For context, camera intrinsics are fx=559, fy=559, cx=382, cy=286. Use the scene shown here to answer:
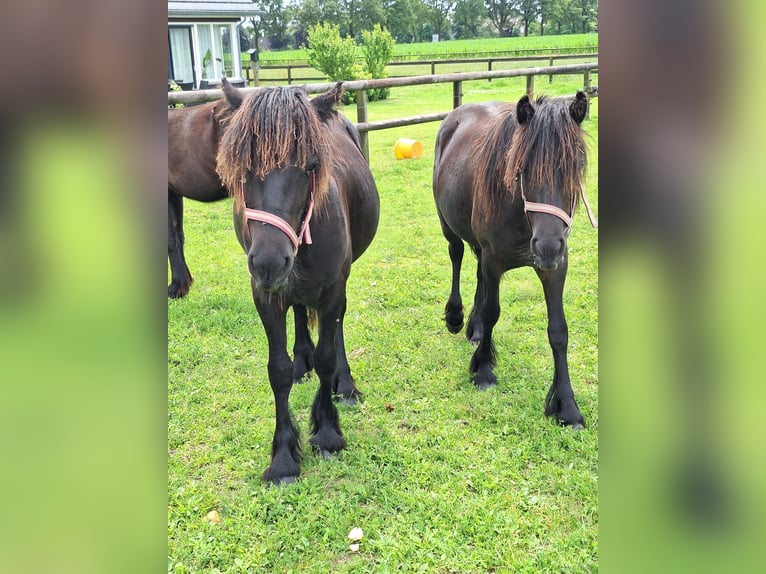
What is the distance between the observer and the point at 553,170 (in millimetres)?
2881

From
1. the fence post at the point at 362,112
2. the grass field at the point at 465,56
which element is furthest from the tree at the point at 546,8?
the grass field at the point at 465,56

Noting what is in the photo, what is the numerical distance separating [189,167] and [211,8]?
16.9 m

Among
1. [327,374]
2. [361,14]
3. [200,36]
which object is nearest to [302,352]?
[327,374]

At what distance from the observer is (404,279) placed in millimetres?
5742

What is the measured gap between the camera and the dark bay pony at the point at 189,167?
17.2 ft

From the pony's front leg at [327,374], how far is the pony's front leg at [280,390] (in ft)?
0.59

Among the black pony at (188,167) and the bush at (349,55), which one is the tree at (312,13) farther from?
the black pony at (188,167)

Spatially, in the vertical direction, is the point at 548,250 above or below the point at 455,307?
above

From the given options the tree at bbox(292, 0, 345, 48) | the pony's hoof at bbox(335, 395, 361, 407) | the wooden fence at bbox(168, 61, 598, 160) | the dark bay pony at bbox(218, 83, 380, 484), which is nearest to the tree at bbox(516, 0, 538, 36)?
the wooden fence at bbox(168, 61, 598, 160)

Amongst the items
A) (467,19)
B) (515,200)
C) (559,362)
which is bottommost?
(559,362)

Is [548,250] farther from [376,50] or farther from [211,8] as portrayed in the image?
[376,50]
